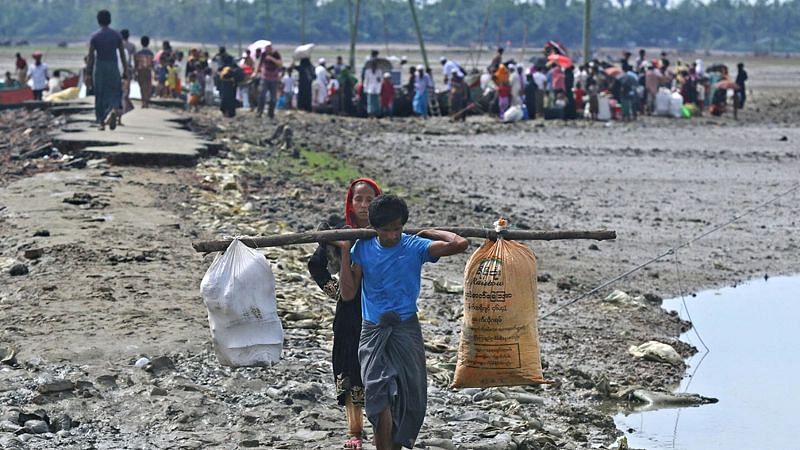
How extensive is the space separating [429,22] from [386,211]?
133 m

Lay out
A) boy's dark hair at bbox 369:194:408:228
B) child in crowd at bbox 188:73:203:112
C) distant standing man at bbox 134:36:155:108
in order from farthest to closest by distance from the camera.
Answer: child in crowd at bbox 188:73:203:112
distant standing man at bbox 134:36:155:108
boy's dark hair at bbox 369:194:408:228

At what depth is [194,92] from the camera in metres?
28.5

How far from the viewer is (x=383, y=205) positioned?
5.55m

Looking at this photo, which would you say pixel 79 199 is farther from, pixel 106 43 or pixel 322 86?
pixel 322 86

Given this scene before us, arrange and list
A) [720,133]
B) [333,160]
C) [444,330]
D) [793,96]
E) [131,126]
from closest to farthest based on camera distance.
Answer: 1. [444,330]
2. [131,126]
3. [333,160]
4. [720,133]
5. [793,96]

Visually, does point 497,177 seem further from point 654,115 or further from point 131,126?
point 654,115

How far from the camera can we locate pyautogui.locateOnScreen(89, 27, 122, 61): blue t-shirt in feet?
51.1

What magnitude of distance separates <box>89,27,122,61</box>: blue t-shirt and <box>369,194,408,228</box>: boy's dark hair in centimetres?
1058

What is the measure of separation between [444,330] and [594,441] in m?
2.25

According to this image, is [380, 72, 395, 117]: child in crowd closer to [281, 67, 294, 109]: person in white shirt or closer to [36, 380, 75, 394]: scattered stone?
[281, 67, 294, 109]: person in white shirt

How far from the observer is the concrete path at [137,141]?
1573 cm

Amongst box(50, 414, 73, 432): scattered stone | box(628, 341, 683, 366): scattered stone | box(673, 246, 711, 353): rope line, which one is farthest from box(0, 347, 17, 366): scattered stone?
box(673, 246, 711, 353): rope line

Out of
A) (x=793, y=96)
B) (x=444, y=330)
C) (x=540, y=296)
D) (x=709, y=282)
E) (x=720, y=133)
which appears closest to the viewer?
(x=444, y=330)

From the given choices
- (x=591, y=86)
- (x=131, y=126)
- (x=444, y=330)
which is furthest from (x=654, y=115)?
(x=444, y=330)
